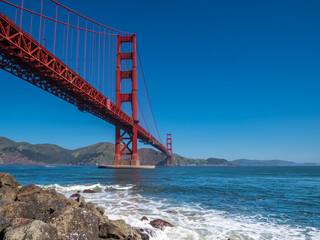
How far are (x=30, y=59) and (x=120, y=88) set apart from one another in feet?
106

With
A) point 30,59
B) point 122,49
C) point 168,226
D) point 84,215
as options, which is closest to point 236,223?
point 168,226

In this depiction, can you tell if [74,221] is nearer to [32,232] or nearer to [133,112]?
[32,232]

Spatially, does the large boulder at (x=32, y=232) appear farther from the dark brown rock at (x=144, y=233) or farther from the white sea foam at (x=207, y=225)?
the white sea foam at (x=207, y=225)

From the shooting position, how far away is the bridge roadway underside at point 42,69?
20.2 metres

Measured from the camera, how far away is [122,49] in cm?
6112

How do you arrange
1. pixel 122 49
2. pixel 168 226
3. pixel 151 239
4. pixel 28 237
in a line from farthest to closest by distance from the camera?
pixel 122 49, pixel 168 226, pixel 151 239, pixel 28 237

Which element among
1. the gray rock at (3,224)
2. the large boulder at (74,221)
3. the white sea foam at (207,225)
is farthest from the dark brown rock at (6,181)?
the gray rock at (3,224)

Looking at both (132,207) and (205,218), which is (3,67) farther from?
(205,218)

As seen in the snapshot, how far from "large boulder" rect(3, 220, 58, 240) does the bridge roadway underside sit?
63.6 feet

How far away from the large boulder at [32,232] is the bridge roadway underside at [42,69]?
19.4 meters

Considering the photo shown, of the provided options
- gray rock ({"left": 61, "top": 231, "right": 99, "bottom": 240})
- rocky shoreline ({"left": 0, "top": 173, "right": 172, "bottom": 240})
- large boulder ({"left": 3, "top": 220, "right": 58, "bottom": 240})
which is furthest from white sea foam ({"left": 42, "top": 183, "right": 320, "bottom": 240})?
large boulder ({"left": 3, "top": 220, "right": 58, "bottom": 240})

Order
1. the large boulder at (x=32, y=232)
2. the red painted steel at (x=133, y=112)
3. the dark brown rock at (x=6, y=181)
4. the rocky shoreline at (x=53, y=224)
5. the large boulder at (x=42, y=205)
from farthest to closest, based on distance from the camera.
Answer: the red painted steel at (x=133, y=112) → the dark brown rock at (x=6, y=181) → the large boulder at (x=42, y=205) → the rocky shoreline at (x=53, y=224) → the large boulder at (x=32, y=232)

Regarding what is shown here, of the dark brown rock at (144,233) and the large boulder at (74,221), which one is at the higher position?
the large boulder at (74,221)

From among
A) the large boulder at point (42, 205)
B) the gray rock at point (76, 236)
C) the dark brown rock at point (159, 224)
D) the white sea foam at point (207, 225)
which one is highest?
the large boulder at point (42, 205)
